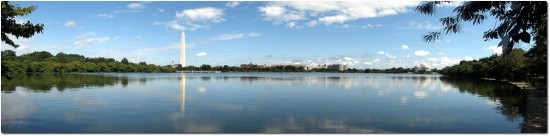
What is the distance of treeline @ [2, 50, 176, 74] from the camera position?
12547cm

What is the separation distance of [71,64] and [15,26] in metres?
141

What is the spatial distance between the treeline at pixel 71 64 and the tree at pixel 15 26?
4243 inches

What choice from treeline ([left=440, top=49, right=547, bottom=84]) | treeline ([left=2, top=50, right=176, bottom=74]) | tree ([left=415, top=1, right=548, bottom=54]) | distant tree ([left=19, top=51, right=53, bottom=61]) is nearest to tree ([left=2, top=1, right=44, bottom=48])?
tree ([left=415, top=1, right=548, bottom=54])

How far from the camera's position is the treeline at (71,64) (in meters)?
125

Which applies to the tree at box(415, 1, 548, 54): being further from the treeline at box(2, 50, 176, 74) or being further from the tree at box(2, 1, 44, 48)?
the treeline at box(2, 50, 176, 74)

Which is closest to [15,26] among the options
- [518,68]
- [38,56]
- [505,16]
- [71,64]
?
[505,16]

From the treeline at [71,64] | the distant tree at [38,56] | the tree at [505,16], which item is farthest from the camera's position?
the distant tree at [38,56]

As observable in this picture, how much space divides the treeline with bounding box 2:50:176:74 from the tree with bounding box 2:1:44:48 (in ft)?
354

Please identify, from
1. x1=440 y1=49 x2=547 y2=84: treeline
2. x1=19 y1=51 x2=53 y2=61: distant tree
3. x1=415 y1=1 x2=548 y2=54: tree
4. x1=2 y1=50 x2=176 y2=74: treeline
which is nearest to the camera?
x1=415 y1=1 x2=548 y2=54: tree

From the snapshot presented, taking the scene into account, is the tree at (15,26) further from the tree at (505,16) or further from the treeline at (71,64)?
the treeline at (71,64)

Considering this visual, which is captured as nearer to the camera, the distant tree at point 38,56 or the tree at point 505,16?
the tree at point 505,16

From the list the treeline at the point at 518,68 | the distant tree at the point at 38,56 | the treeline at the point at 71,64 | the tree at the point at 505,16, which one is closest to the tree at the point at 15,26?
the tree at the point at 505,16

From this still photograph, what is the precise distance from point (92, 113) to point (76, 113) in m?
0.66

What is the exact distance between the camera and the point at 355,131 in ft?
51.7
